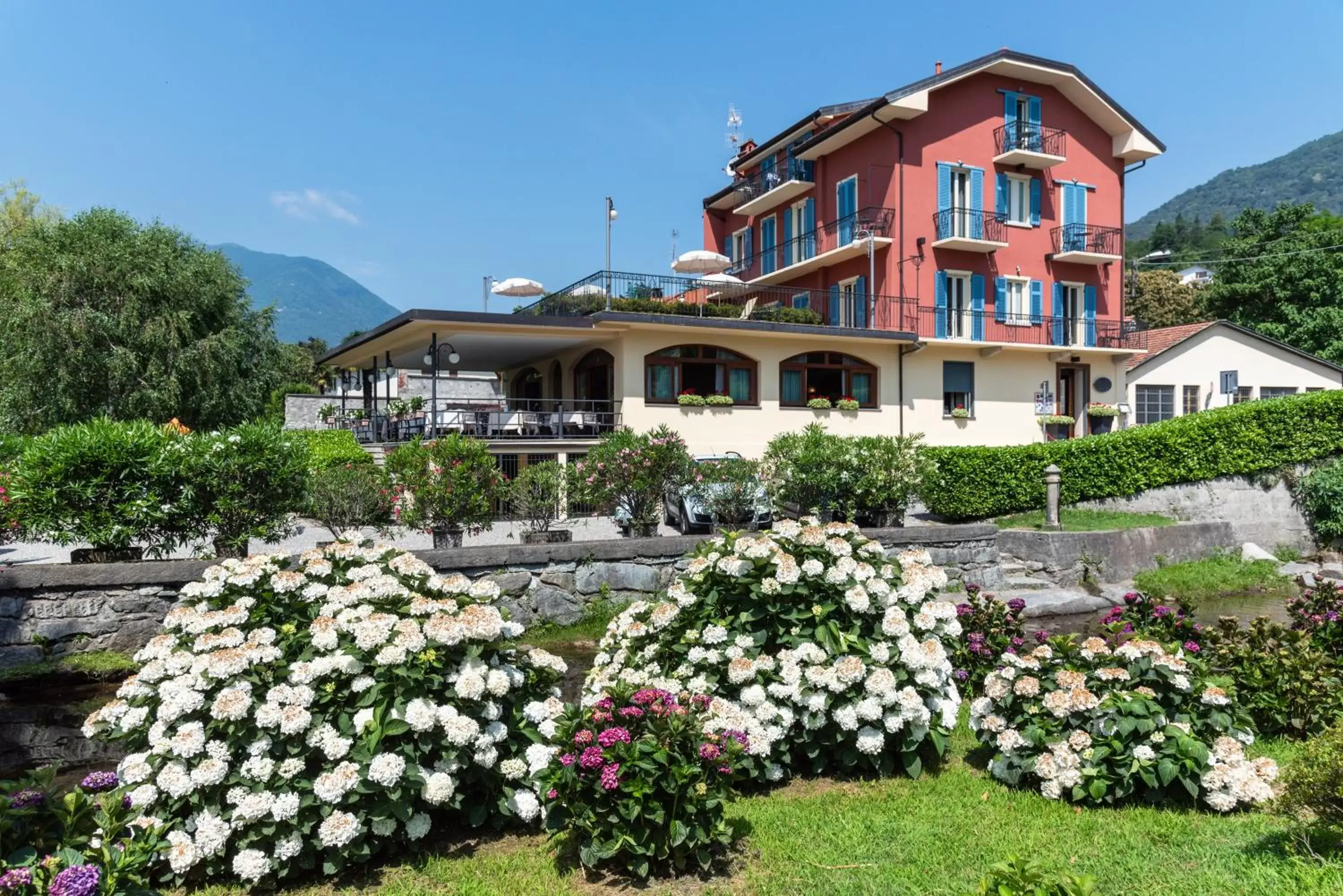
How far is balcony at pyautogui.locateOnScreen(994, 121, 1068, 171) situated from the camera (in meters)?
24.7

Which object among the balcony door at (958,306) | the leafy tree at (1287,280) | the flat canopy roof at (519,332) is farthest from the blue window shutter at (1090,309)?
the leafy tree at (1287,280)

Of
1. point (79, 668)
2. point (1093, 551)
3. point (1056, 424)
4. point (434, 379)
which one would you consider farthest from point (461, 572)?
point (1056, 424)

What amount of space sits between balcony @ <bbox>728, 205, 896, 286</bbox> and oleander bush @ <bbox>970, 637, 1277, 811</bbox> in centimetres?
1985

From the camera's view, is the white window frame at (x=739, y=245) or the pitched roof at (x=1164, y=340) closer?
the pitched roof at (x=1164, y=340)

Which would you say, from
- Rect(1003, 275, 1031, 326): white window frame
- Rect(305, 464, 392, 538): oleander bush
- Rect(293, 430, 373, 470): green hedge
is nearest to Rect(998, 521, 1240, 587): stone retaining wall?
Rect(305, 464, 392, 538): oleander bush

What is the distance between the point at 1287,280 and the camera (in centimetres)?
3362

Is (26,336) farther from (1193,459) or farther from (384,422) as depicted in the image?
(1193,459)

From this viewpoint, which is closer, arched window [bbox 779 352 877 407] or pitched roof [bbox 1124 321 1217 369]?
arched window [bbox 779 352 877 407]

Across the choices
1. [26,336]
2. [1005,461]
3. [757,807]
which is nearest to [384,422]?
[26,336]

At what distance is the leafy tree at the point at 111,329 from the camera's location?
2389 centimetres

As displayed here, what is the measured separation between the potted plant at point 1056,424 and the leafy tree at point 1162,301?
20740mm

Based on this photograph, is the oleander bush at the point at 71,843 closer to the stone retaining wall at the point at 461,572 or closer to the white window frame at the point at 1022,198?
the stone retaining wall at the point at 461,572

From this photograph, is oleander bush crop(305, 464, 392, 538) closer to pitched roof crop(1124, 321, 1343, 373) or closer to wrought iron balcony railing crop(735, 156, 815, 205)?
wrought iron balcony railing crop(735, 156, 815, 205)

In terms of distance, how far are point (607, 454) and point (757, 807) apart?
7.72m
